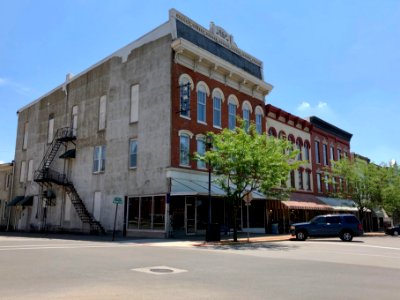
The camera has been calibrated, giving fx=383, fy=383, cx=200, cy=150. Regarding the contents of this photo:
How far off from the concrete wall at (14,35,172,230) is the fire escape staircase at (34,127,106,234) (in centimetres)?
49

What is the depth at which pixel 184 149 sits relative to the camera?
2641 cm

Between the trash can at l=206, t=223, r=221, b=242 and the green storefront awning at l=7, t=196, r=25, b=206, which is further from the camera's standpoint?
the green storefront awning at l=7, t=196, r=25, b=206

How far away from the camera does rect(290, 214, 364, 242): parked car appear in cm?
2473

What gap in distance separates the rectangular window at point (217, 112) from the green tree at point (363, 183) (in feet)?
52.2

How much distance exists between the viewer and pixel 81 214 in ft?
100

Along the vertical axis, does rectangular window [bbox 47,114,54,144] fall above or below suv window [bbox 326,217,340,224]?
above

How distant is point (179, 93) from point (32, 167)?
2077 cm

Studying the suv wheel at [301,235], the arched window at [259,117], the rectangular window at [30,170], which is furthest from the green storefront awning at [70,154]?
the suv wheel at [301,235]

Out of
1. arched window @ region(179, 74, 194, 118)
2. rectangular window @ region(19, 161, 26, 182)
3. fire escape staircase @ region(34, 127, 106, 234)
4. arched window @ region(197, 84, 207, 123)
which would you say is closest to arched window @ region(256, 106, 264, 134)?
arched window @ region(197, 84, 207, 123)

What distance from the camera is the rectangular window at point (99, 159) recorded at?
3050cm

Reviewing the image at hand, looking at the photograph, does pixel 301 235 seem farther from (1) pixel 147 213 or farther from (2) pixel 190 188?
(1) pixel 147 213

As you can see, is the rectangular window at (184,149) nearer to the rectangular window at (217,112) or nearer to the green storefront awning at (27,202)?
the rectangular window at (217,112)

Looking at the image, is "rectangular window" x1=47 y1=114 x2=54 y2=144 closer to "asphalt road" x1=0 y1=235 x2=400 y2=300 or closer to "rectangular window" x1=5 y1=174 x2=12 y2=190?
"rectangular window" x1=5 y1=174 x2=12 y2=190

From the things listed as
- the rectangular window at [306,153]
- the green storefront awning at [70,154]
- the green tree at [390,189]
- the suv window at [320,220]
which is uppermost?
the rectangular window at [306,153]
